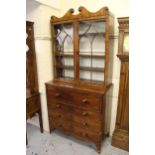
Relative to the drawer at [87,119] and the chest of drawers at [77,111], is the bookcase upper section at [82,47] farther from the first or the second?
the drawer at [87,119]

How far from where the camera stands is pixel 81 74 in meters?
2.33

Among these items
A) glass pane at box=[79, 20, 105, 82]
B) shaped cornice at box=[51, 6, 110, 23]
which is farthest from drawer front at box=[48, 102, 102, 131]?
shaped cornice at box=[51, 6, 110, 23]

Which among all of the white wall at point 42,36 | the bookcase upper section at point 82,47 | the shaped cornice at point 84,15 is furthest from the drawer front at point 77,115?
the shaped cornice at point 84,15

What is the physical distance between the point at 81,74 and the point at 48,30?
2.86 ft

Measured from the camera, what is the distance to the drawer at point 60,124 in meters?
2.30

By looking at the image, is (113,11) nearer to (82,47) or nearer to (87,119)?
(82,47)

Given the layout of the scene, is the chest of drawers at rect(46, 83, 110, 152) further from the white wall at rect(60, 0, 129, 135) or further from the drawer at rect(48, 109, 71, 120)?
the white wall at rect(60, 0, 129, 135)

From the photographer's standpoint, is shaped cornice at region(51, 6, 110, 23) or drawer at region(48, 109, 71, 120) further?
drawer at region(48, 109, 71, 120)

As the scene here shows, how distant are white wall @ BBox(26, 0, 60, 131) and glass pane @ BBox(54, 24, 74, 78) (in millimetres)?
131

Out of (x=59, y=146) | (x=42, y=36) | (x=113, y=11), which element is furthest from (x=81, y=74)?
(x=59, y=146)

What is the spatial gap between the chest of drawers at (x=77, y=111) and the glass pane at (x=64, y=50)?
0.34 m

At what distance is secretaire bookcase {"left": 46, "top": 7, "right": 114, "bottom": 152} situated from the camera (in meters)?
1.96
